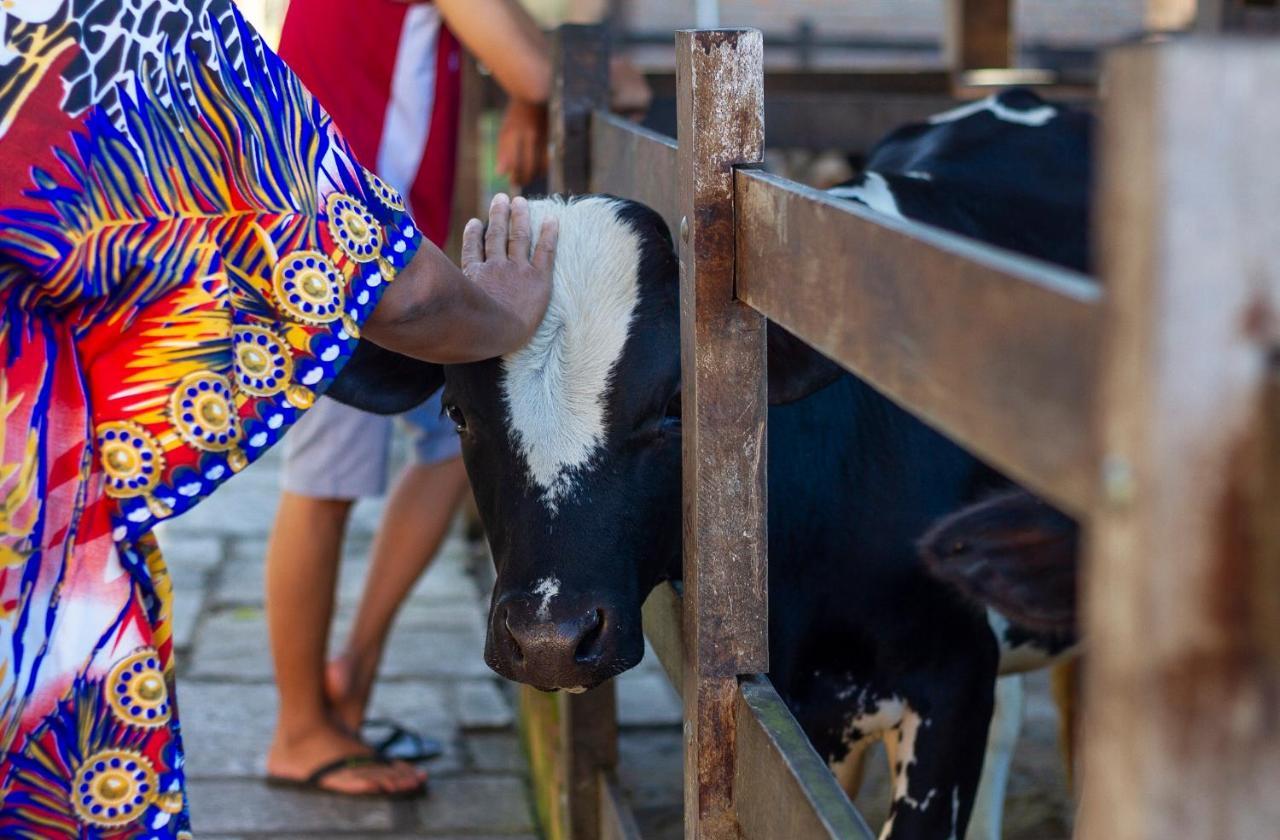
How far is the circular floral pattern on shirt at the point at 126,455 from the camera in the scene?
1443 mm

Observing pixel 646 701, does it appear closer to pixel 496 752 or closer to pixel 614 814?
pixel 496 752

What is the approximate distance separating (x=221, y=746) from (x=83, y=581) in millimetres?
1998

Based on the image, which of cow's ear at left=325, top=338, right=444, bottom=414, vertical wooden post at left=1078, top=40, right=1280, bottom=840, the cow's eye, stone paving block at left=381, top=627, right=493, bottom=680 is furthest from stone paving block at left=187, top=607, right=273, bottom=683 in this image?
vertical wooden post at left=1078, top=40, right=1280, bottom=840

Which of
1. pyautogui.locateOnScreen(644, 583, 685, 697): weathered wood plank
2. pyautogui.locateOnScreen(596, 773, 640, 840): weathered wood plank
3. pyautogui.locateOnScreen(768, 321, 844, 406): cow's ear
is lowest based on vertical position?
pyautogui.locateOnScreen(596, 773, 640, 840): weathered wood plank

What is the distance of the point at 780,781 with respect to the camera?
4.50ft

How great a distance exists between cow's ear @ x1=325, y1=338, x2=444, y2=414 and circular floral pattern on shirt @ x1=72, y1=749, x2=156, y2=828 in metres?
0.72

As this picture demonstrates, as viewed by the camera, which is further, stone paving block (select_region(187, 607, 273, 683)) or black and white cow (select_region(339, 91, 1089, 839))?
stone paving block (select_region(187, 607, 273, 683))

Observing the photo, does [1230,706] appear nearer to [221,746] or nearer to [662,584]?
[662,584]

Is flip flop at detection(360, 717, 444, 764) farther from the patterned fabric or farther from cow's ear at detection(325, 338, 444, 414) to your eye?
the patterned fabric

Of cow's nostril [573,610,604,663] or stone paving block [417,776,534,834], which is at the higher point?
cow's nostril [573,610,604,663]

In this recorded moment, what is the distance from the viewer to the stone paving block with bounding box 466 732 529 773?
10.9ft

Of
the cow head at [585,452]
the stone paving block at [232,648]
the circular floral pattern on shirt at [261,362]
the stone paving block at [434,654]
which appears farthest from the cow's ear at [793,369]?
the stone paving block at [232,648]

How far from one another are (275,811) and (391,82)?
1.39 meters

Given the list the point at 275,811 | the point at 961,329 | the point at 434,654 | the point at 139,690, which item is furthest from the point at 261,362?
the point at 434,654
